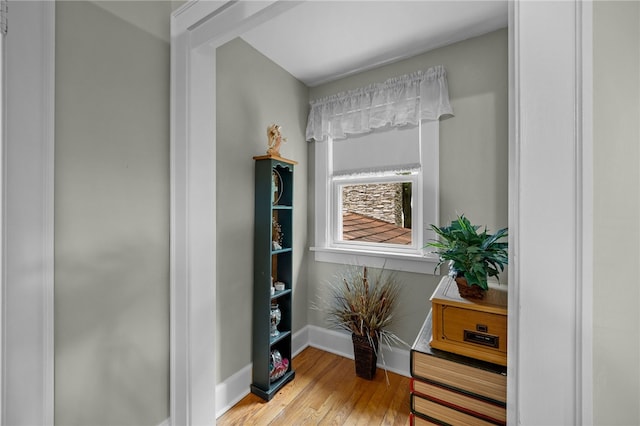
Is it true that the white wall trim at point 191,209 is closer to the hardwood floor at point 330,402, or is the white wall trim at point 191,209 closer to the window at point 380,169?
the hardwood floor at point 330,402

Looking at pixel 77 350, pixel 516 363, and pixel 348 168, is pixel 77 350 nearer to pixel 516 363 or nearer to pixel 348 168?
pixel 516 363

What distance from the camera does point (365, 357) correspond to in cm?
205

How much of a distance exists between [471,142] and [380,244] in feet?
3.26

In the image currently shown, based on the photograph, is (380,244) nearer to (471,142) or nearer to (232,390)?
(471,142)

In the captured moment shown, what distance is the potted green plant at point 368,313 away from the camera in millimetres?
2029

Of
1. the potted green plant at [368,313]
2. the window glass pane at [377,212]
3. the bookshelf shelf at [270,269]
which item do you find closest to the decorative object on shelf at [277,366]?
the bookshelf shelf at [270,269]

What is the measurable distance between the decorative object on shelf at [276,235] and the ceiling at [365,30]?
125 cm

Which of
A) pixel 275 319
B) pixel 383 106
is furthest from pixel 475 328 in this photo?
pixel 383 106

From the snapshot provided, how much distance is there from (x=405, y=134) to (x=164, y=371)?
6.95 feet

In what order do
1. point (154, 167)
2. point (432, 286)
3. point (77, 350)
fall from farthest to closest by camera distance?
point (432, 286)
point (154, 167)
point (77, 350)

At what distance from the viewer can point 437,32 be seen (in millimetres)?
1811

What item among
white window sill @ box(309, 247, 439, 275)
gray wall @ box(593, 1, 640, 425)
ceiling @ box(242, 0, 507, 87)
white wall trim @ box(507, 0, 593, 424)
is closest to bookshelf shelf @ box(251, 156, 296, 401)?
white window sill @ box(309, 247, 439, 275)

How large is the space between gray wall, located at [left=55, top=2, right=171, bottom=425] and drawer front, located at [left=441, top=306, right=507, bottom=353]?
1303 mm

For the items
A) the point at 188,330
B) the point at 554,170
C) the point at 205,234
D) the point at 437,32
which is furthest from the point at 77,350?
the point at 437,32
